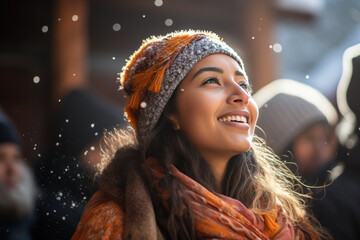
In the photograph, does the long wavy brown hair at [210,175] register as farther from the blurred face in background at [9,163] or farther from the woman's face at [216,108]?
the blurred face in background at [9,163]

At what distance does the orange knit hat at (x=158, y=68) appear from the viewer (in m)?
0.73

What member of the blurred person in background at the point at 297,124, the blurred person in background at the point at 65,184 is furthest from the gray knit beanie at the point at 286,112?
→ the blurred person in background at the point at 65,184

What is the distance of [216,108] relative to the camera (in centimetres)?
70

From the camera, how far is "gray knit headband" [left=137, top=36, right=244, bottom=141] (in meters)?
0.73

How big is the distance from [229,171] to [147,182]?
174 millimetres

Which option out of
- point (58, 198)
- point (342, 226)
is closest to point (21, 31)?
point (58, 198)

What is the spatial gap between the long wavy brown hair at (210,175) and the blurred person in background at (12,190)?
0.98ft

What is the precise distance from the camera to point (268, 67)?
1283 mm

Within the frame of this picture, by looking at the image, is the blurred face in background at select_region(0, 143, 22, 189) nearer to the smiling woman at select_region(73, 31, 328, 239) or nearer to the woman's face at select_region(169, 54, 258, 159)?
the smiling woman at select_region(73, 31, 328, 239)

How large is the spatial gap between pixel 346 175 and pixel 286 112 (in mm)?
241

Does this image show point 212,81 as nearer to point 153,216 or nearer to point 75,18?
point 153,216

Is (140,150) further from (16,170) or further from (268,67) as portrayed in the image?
(268,67)

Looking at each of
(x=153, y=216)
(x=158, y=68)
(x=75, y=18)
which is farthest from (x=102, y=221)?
(x=75, y=18)

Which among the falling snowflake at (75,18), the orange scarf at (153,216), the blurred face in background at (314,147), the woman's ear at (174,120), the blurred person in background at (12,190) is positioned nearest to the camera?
the orange scarf at (153,216)
